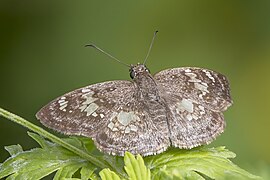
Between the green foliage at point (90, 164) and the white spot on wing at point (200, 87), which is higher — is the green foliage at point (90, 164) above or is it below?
below

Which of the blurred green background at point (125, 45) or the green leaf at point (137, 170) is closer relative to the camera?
the green leaf at point (137, 170)

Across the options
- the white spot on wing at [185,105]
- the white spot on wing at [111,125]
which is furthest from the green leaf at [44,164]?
the white spot on wing at [185,105]

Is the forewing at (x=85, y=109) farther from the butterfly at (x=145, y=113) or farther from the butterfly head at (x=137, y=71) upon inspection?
the butterfly head at (x=137, y=71)

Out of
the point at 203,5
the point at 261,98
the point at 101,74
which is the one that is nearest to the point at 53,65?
the point at 101,74

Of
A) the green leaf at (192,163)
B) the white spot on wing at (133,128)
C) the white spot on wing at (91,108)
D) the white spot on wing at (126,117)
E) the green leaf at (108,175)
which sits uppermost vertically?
the white spot on wing at (91,108)

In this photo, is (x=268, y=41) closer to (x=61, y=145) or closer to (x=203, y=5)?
(x=203, y=5)

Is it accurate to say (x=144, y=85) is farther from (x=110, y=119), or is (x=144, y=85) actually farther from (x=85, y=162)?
(x=85, y=162)

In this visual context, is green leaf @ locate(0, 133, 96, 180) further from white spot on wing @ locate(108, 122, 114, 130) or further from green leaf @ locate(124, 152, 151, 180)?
green leaf @ locate(124, 152, 151, 180)

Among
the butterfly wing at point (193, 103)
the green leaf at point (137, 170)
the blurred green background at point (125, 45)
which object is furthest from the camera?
the blurred green background at point (125, 45)
